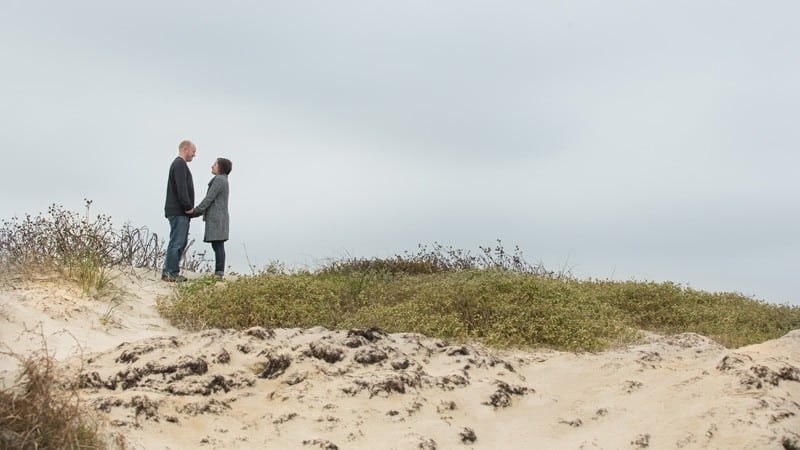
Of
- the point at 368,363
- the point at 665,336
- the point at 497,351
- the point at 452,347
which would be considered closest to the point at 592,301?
the point at 665,336

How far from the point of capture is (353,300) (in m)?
12.5

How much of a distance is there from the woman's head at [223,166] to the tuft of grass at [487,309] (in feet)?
8.40

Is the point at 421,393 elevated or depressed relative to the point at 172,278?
depressed

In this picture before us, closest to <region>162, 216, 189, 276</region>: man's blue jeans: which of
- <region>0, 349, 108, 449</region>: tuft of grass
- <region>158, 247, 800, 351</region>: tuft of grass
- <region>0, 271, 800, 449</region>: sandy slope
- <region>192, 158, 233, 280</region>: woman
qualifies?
<region>192, 158, 233, 280</region>: woman

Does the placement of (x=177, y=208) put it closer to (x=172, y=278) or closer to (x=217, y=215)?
(x=217, y=215)

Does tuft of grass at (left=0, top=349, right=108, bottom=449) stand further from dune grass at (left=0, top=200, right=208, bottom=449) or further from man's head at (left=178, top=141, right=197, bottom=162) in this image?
man's head at (left=178, top=141, right=197, bottom=162)

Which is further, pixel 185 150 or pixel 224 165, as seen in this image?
pixel 224 165

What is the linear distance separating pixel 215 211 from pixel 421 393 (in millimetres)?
8861

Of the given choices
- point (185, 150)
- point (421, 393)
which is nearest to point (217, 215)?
point (185, 150)

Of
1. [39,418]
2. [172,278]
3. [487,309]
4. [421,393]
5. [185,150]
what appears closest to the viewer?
[39,418]

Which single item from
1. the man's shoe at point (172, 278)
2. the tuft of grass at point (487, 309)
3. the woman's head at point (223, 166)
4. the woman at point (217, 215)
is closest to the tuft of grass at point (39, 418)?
the tuft of grass at point (487, 309)

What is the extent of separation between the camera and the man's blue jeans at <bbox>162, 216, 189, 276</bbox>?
14547 mm

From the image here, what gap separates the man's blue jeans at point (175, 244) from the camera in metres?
14.5

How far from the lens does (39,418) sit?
17.8 feet
